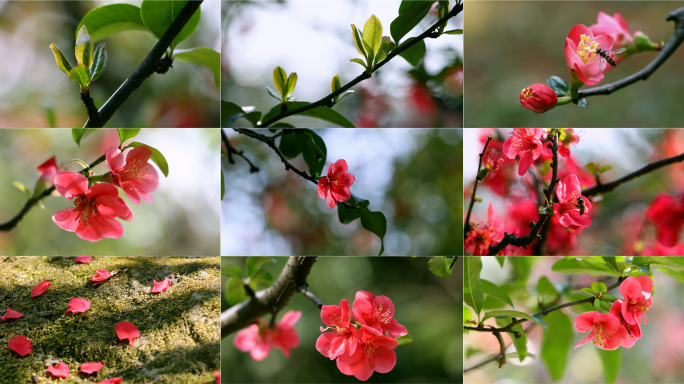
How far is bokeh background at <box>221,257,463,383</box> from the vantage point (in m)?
0.97

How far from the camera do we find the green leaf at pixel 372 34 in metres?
0.83

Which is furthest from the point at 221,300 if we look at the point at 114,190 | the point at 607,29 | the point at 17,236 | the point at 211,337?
the point at 607,29

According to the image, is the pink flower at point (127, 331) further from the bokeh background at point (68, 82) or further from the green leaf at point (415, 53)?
the green leaf at point (415, 53)

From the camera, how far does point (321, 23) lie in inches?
37.0

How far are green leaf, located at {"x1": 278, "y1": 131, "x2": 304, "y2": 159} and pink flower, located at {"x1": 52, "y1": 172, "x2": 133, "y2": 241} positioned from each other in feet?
0.94

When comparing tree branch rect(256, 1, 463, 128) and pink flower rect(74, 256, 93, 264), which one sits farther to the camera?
pink flower rect(74, 256, 93, 264)

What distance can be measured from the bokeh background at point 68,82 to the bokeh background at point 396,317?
0.31m

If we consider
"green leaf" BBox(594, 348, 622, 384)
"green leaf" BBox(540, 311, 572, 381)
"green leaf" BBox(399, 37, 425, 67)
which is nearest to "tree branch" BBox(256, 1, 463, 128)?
"green leaf" BBox(399, 37, 425, 67)

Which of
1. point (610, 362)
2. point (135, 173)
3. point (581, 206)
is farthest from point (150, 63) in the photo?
point (610, 362)

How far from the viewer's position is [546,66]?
103cm

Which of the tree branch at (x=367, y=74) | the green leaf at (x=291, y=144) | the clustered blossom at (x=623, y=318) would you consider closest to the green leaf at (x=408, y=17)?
the tree branch at (x=367, y=74)

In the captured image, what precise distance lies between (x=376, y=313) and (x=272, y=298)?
20 centimetres

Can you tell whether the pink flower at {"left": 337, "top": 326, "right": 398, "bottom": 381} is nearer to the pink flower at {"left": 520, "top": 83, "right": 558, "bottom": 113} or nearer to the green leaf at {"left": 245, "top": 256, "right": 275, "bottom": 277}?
the green leaf at {"left": 245, "top": 256, "right": 275, "bottom": 277}

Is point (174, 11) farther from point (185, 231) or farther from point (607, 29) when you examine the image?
point (607, 29)
